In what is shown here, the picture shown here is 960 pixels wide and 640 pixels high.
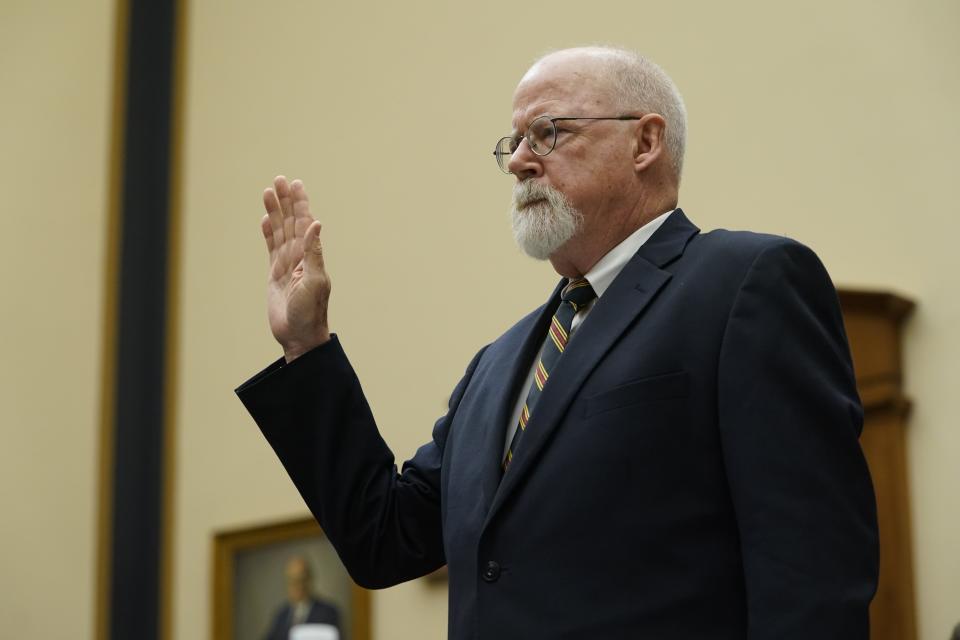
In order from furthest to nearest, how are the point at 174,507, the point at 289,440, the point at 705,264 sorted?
the point at 174,507, the point at 289,440, the point at 705,264

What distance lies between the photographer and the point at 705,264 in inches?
102

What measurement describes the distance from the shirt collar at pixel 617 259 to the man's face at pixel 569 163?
8cm

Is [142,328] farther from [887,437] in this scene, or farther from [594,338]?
Answer: [594,338]

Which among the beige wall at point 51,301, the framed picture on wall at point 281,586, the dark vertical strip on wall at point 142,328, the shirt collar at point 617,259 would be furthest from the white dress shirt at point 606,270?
the beige wall at point 51,301

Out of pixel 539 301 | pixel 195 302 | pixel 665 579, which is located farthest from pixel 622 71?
pixel 195 302

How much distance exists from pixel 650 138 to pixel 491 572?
42.1 inches

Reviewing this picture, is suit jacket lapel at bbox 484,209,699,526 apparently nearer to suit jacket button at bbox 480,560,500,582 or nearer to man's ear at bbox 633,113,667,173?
suit jacket button at bbox 480,560,500,582

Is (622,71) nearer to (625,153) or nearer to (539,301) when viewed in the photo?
(625,153)

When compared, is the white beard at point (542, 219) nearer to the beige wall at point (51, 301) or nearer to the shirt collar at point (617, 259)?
the shirt collar at point (617, 259)

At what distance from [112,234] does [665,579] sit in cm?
782

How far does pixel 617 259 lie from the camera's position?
9.30 ft

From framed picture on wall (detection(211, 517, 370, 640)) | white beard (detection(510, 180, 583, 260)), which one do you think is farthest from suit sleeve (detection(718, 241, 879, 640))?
framed picture on wall (detection(211, 517, 370, 640))

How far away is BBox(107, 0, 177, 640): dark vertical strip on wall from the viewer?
8.99 meters

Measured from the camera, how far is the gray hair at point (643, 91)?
3.04 meters
